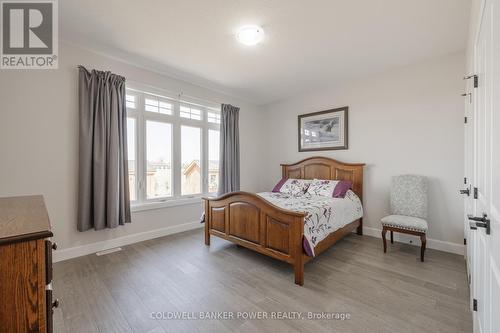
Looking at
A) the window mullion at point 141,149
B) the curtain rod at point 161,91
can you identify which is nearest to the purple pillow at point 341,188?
the curtain rod at point 161,91

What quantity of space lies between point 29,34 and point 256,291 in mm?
Result: 3461

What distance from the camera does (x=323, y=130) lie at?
4098 mm

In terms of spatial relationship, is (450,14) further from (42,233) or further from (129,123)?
(129,123)

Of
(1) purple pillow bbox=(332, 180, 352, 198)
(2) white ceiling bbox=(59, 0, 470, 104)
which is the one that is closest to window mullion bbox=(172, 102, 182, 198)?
(2) white ceiling bbox=(59, 0, 470, 104)

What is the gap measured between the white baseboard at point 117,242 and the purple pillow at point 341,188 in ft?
8.12

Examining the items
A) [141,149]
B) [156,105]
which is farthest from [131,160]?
[156,105]

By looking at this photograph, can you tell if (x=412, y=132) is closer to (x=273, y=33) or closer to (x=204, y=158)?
(x=273, y=33)

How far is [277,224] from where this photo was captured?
231cm

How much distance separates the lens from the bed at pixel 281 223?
84.4 inches

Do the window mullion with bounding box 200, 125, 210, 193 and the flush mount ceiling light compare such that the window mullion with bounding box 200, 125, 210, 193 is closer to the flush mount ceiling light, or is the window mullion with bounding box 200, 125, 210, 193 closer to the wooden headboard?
the wooden headboard

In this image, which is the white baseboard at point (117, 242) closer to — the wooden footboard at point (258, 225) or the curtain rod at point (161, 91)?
the wooden footboard at point (258, 225)

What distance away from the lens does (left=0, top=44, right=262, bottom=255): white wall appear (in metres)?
2.30

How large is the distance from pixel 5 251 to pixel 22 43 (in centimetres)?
279

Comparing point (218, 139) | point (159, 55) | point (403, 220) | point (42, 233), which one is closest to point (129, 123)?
point (159, 55)
